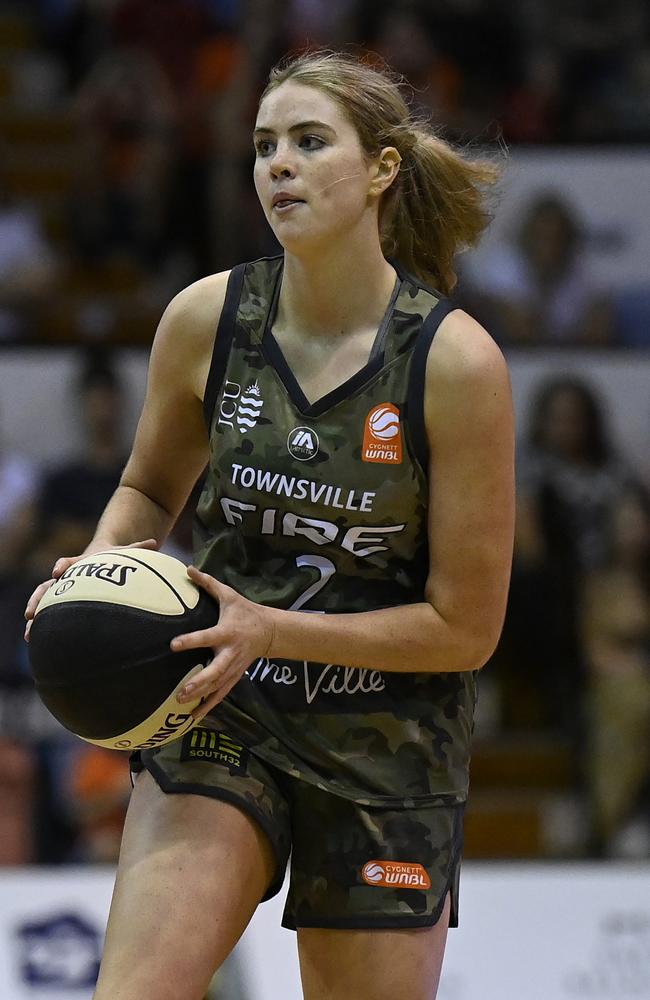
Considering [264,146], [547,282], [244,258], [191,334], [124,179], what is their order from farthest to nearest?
[124,179] → [244,258] → [547,282] → [191,334] → [264,146]

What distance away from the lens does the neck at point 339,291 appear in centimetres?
287

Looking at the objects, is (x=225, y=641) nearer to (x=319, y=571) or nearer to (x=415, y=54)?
(x=319, y=571)

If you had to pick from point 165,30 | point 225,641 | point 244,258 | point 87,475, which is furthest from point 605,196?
point 225,641

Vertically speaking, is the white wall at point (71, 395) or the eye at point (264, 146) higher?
the eye at point (264, 146)

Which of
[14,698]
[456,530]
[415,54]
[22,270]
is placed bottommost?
[14,698]

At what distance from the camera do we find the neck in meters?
2.87

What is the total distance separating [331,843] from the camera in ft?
9.35

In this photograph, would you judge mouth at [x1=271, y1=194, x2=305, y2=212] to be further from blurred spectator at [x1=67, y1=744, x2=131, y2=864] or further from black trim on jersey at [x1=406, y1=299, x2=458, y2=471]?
blurred spectator at [x1=67, y1=744, x2=131, y2=864]

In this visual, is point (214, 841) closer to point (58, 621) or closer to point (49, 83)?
point (58, 621)

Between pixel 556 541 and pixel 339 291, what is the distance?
3761 millimetres

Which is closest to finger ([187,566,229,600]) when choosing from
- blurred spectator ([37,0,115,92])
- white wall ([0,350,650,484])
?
white wall ([0,350,650,484])

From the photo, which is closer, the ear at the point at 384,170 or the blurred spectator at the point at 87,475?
the ear at the point at 384,170

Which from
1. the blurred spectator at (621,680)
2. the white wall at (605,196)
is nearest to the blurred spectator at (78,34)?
the white wall at (605,196)

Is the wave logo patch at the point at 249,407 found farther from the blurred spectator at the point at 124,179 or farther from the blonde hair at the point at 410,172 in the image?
the blurred spectator at the point at 124,179
